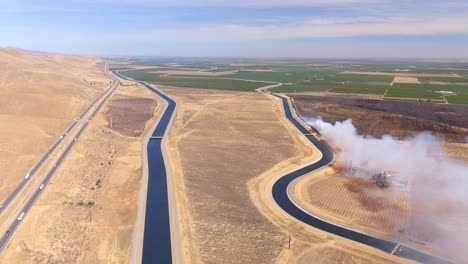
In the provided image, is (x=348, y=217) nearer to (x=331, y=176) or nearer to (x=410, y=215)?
(x=410, y=215)

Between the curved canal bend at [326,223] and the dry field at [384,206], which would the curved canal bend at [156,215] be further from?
the dry field at [384,206]

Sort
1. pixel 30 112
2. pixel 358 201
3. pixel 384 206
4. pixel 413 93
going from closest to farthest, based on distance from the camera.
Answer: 1. pixel 384 206
2. pixel 358 201
3. pixel 30 112
4. pixel 413 93

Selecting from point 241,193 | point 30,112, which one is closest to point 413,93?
point 241,193

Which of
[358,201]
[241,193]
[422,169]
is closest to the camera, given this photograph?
[358,201]

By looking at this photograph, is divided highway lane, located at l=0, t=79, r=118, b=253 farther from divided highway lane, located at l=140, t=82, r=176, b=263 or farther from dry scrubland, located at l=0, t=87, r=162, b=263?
divided highway lane, located at l=140, t=82, r=176, b=263

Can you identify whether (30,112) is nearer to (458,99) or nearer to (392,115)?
(392,115)

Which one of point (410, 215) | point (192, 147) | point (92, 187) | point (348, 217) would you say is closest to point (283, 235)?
point (348, 217)
